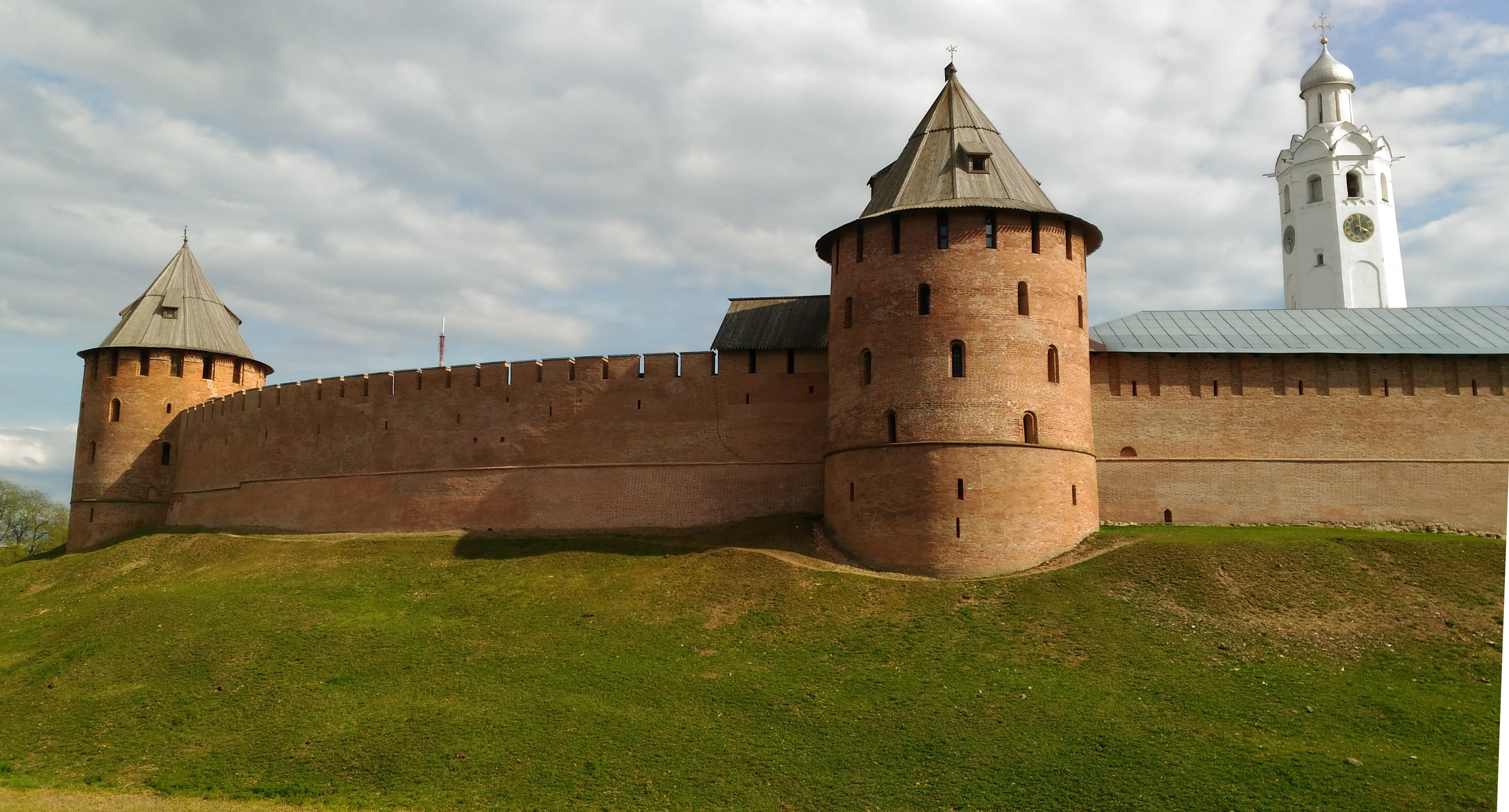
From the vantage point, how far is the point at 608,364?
29922 mm

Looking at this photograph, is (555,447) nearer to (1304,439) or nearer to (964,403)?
(964,403)

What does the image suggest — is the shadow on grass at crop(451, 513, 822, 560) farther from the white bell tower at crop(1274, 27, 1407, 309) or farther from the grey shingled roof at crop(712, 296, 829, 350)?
the white bell tower at crop(1274, 27, 1407, 309)

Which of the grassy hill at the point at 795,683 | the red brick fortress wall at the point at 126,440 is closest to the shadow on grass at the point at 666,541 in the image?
the grassy hill at the point at 795,683

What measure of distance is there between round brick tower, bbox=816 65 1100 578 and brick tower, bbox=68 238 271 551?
2589 cm

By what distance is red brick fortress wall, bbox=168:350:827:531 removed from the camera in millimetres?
28188

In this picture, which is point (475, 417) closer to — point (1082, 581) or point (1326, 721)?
point (1082, 581)

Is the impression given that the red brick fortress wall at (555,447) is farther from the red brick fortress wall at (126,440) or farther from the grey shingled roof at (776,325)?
the red brick fortress wall at (126,440)

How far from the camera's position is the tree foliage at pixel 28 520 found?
60.0 meters

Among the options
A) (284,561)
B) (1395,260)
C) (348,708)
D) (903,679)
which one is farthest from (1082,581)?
(1395,260)

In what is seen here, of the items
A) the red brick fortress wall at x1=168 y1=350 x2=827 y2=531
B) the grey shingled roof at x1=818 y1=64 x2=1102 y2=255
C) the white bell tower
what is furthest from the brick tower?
the white bell tower

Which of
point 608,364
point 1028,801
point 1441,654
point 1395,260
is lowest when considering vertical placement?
point 1028,801

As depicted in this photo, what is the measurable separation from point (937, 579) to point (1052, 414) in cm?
464

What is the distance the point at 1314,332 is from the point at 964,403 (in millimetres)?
11278

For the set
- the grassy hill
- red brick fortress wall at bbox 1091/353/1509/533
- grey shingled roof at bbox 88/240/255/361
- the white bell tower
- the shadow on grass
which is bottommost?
the grassy hill
